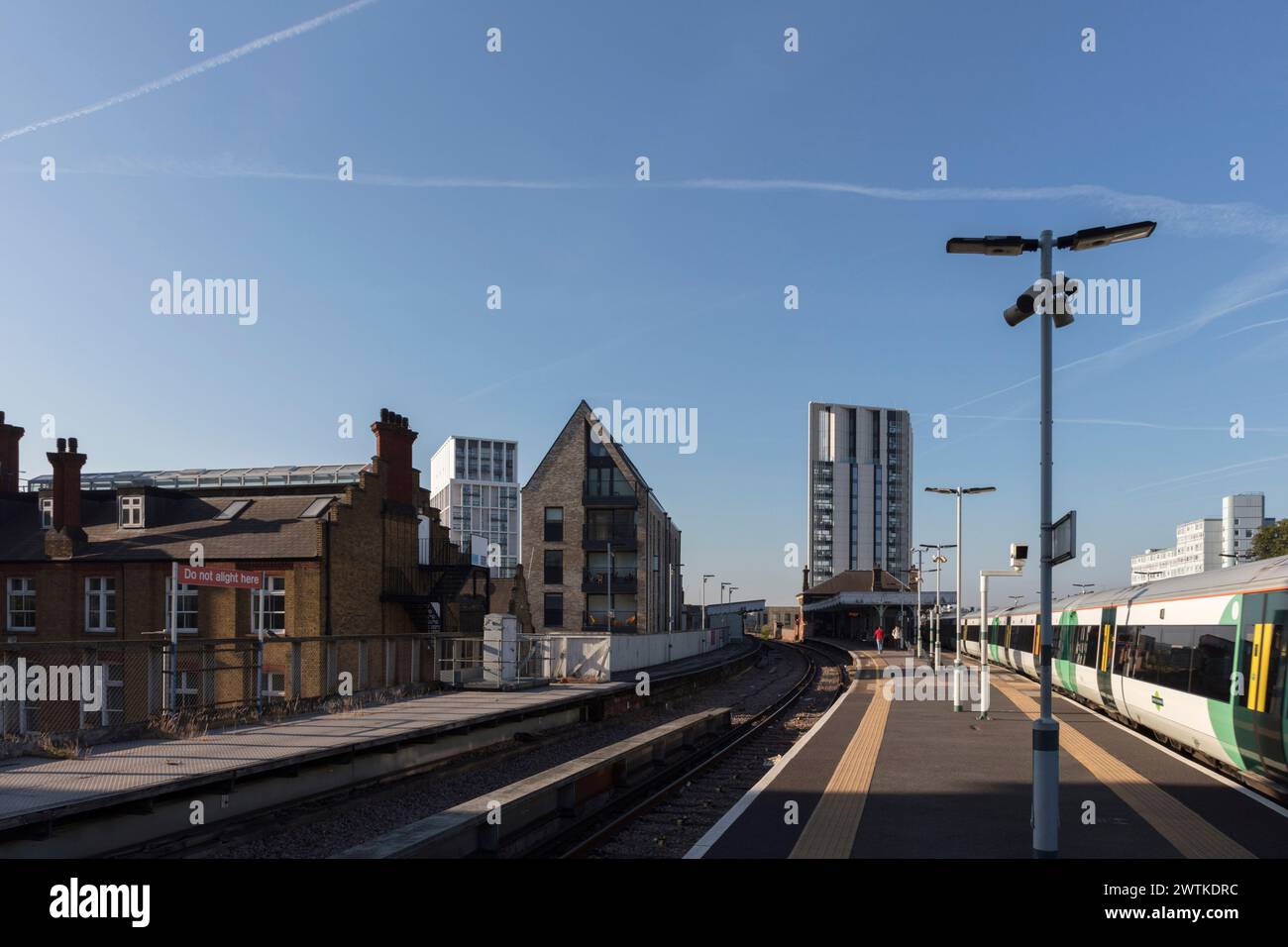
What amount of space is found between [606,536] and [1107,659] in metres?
41.4

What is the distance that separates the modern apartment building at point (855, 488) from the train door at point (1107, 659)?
15537 centimetres

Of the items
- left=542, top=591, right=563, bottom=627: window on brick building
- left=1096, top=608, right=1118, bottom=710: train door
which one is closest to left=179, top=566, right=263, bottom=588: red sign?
left=1096, top=608, right=1118, bottom=710: train door

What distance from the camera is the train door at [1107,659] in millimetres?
22828

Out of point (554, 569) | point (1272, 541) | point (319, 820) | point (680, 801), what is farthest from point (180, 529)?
point (1272, 541)

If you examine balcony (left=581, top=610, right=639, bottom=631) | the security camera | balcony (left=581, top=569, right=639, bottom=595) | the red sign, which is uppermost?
the security camera

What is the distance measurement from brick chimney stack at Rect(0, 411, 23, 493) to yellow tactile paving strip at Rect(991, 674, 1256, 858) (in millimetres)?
44443

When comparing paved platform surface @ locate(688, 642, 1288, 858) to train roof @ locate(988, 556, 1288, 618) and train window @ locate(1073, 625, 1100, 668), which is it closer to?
train roof @ locate(988, 556, 1288, 618)

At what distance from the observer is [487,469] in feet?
634

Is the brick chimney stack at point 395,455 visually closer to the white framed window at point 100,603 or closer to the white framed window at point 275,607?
the white framed window at point 275,607

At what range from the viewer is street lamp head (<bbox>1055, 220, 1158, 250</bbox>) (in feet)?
35.8

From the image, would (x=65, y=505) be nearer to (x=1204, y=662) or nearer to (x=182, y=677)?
(x=182, y=677)

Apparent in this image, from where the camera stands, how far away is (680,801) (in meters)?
15.0

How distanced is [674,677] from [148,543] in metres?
19.7

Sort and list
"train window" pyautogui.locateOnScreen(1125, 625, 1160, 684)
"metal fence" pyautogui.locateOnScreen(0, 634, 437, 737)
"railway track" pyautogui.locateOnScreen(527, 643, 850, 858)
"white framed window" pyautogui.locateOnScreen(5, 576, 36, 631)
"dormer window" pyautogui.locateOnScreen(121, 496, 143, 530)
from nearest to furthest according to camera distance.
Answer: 1. "railway track" pyautogui.locateOnScreen(527, 643, 850, 858)
2. "metal fence" pyautogui.locateOnScreen(0, 634, 437, 737)
3. "train window" pyautogui.locateOnScreen(1125, 625, 1160, 684)
4. "white framed window" pyautogui.locateOnScreen(5, 576, 36, 631)
5. "dormer window" pyautogui.locateOnScreen(121, 496, 143, 530)
